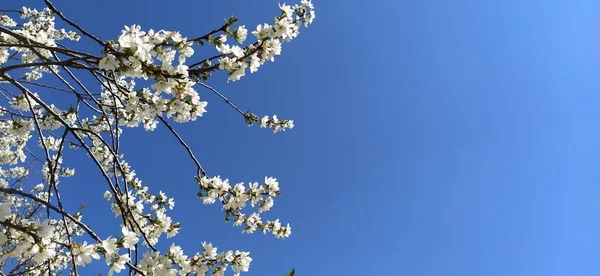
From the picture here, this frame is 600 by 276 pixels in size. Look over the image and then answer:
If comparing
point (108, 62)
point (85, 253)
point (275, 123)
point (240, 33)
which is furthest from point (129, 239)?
point (275, 123)

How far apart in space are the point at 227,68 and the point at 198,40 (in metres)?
0.35

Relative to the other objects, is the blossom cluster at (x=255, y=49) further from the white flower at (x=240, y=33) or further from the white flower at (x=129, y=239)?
the white flower at (x=129, y=239)

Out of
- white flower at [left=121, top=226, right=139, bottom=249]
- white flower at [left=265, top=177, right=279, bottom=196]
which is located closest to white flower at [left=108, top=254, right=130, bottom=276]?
white flower at [left=121, top=226, right=139, bottom=249]

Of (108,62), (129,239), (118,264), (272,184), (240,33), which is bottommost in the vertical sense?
(118,264)

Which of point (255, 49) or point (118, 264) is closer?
point (118, 264)

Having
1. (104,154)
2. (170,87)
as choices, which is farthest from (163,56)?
(104,154)

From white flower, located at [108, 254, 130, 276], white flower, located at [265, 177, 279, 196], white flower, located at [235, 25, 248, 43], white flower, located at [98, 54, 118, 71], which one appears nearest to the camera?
white flower, located at [98, 54, 118, 71]

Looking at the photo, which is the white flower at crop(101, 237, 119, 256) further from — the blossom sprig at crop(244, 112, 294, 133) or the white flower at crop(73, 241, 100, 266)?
the blossom sprig at crop(244, 112, 294, 133)

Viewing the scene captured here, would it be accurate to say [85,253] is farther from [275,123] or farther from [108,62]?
[275,123]

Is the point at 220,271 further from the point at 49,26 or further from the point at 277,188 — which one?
the point at 49,26

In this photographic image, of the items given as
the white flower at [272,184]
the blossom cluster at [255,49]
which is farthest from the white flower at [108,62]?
the white flower at [272,184]

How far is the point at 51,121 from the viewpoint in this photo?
4.98 meters

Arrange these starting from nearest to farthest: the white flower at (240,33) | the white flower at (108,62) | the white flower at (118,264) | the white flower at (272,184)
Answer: the white flower at (108,62) → the white flower at (118,264) → the white flower at (240,33) → the white flower at (272,184)

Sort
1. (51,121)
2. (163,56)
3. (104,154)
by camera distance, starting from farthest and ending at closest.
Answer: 1. (104,154)
2. (51,121)
3. (163,56)
